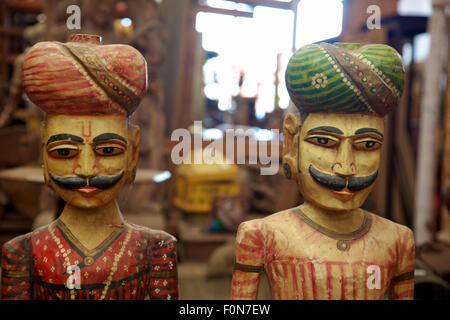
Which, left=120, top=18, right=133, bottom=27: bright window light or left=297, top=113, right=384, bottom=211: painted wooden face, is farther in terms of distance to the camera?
left=120, top=18, right=133, bottom=27: bright window light

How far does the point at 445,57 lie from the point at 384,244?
2745 millimetres

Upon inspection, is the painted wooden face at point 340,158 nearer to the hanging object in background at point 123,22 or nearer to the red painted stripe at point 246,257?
the red painted stripe at point 246,257

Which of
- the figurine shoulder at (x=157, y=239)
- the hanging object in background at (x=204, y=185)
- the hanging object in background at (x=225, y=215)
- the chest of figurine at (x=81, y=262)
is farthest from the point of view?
the hanging object in background at (x=204, y=185)

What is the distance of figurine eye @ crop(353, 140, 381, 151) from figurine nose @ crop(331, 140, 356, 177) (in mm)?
28

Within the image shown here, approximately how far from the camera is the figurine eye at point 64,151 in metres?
1.59

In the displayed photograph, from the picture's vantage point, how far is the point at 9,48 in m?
6.39

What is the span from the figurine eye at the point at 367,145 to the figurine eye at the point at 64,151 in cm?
91

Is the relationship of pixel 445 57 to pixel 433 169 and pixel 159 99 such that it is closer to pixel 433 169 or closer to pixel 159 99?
pixel 433 169

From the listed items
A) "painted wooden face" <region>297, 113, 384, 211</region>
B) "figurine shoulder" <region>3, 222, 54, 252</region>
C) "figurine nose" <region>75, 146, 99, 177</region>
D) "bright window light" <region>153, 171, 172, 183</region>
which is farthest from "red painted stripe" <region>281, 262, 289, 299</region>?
"bright window light" <region>153, 171, 172, 183</region>

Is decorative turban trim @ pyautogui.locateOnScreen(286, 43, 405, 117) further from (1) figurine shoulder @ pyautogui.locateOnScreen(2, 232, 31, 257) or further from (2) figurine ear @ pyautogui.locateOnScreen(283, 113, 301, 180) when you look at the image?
(1) figurine shoulder @ pyautogui.locateOnScreen(2, 232, 31, 257)

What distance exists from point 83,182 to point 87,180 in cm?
1

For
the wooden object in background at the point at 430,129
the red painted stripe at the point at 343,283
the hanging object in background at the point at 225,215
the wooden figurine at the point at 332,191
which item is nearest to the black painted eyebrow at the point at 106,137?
the wooden figurine at the point at 332,191

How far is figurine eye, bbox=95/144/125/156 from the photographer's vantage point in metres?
1.61

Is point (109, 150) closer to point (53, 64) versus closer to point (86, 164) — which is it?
point (86, 164)
